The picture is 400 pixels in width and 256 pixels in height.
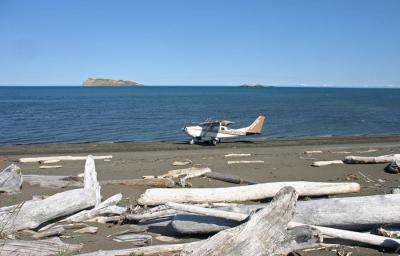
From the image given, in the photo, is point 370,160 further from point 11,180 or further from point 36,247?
point 36,247

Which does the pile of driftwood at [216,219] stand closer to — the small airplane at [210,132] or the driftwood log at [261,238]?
the driftwood log at [261,238]

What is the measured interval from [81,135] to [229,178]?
2398cm

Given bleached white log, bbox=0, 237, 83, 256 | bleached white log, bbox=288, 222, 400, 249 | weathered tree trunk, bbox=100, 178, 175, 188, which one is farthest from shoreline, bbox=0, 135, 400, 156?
bleached white log, bbox=288, 222, 400, 249

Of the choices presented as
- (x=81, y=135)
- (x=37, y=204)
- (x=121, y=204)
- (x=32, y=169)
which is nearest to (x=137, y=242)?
(x=37, y=204)

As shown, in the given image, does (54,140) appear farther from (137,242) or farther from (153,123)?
(137,242)

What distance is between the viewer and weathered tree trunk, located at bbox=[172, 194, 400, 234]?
7027 mm

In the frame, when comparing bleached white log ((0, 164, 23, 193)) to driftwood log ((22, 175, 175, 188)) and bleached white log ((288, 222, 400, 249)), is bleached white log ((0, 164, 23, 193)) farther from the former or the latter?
bleached white log ((288, 222, 400, 249))

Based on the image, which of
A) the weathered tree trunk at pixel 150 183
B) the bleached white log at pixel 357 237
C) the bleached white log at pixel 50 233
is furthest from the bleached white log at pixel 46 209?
the bleached white log at pixel 357 237

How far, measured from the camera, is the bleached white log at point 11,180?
10.8 metres

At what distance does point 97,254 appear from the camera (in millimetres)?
5965

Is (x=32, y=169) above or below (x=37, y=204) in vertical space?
below

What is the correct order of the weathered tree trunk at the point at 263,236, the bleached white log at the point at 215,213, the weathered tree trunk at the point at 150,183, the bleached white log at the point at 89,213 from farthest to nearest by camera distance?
1. the weathered tree trunk at the point at 150,183
2. the bleached white log at the point at 89,213
3. the bleached white log at the point at 215,213
4. the weathered tree trunk at the point at 263,236

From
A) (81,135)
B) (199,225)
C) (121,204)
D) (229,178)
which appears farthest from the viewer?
(81,135)

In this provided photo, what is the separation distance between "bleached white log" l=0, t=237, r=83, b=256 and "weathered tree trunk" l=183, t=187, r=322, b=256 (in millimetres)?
1991
